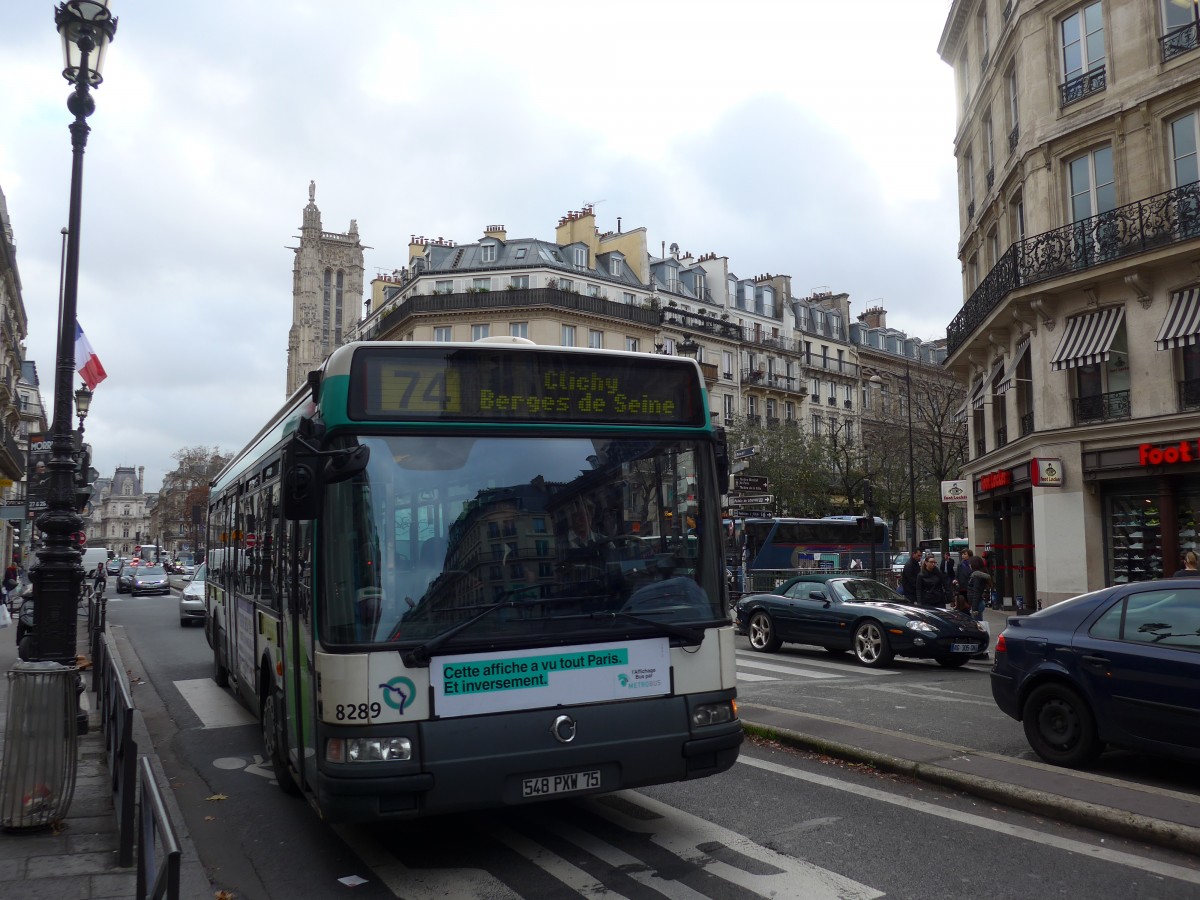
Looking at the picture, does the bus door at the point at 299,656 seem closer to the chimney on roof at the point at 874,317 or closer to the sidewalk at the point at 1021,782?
the sidewalk at the point at 1021,782

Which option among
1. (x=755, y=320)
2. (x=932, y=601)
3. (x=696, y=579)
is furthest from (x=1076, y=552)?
(x=755, y=320)

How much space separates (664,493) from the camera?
19.1 ft

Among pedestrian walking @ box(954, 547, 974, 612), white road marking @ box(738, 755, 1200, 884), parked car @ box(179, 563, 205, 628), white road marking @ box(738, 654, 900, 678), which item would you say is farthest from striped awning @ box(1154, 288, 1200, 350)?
parked car @ box(179, 563, 205, 628)

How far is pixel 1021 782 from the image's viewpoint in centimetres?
662

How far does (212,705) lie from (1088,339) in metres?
18.6

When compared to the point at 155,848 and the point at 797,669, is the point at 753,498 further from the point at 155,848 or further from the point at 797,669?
the point at 155,848

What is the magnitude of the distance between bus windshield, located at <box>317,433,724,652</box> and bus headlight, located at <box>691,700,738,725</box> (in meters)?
0.51

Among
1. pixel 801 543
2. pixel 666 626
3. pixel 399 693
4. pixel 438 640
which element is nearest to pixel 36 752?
pixel 399 693

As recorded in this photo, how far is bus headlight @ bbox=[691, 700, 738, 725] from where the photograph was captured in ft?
18.5

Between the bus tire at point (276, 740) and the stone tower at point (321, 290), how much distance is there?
114376mm

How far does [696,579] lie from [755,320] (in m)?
63.6

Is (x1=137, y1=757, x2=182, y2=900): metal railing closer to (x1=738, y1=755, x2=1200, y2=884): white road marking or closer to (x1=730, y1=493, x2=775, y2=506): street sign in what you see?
(x1=738, y1=755, x2=1200, y2=884): white road marking

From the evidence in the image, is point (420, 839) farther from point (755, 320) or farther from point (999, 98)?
point (755, 320)

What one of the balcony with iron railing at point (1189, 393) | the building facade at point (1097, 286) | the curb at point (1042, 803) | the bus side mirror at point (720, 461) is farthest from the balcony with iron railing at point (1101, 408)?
the bus side mirror at point (720, 461)
